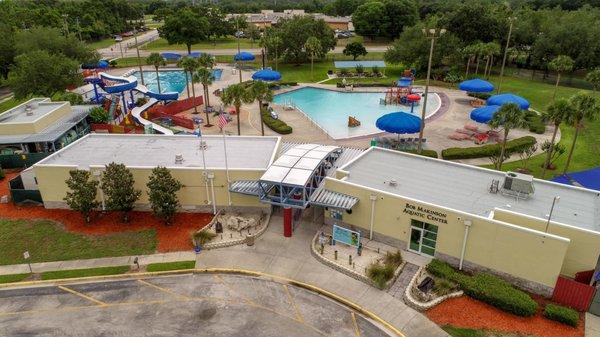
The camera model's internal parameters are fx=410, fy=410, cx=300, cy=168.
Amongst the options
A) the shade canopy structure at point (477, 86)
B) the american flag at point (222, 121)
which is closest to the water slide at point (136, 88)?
the american flag at point (222, 121)

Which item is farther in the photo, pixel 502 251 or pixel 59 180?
pixel 59 180

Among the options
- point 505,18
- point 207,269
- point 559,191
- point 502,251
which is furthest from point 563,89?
point 207,269

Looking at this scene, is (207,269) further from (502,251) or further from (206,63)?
(206,63)

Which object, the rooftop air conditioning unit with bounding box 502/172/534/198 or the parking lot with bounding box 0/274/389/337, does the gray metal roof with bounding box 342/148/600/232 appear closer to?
the rooftop air conditioning unit with bounding box 502/172/534/198

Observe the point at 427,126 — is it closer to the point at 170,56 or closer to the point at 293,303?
the point at 293,303

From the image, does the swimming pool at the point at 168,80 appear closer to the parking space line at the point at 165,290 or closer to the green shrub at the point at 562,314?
the parking space line at the point at 165,290

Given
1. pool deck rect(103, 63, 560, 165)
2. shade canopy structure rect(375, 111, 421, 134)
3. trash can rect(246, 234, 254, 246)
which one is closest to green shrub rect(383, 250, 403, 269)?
trash can rect(246, 234, 254, 246)

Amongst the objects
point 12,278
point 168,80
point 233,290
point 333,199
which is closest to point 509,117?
point 333,199
